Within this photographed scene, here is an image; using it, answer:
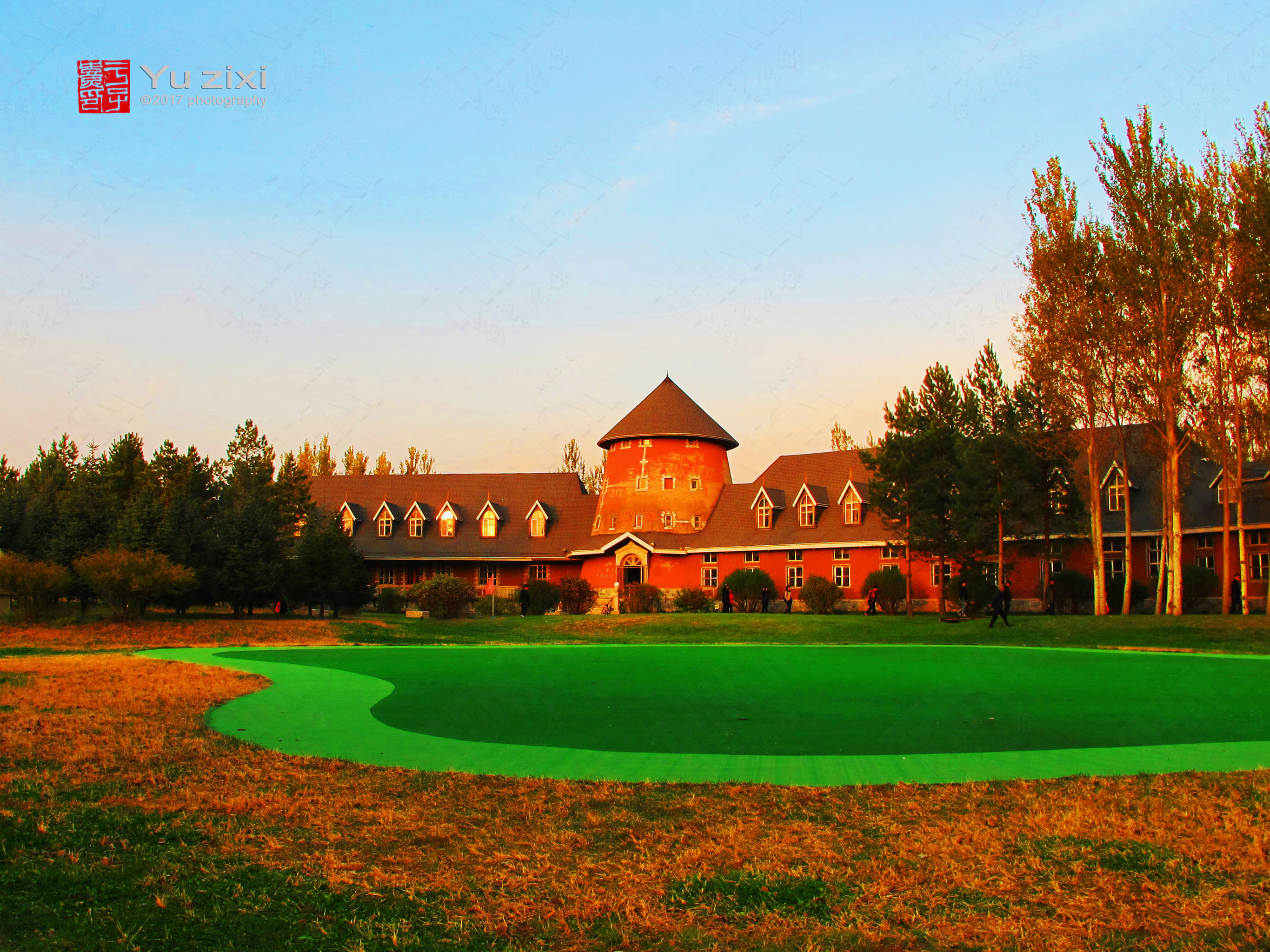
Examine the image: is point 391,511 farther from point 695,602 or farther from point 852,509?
point 852,509

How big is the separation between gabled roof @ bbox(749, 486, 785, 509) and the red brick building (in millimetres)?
108

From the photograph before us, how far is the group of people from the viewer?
51.8 meters

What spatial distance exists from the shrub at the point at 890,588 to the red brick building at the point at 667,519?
1224mm

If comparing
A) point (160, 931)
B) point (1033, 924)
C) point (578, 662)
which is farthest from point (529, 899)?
point (578, 662)

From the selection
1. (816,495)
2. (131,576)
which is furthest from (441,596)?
(816,495)

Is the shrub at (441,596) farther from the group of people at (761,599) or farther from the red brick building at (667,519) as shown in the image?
the group of people at (761,599)

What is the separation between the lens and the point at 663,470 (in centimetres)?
6241

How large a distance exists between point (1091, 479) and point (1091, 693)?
91.4 feet

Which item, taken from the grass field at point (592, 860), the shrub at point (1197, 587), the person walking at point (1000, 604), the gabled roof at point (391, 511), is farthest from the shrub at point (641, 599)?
the grass field at point (592, 860)

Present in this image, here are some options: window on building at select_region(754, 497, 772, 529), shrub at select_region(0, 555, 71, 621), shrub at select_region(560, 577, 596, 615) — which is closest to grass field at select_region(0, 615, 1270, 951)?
shrub at select_region(0, 555, 71, 621)

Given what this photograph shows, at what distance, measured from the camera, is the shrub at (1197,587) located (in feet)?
143

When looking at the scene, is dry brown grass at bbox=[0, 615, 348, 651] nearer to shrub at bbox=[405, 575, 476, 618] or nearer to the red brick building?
shrub at bbox=[405, 575, 476, 618]

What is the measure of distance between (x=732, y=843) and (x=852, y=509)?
49517mm

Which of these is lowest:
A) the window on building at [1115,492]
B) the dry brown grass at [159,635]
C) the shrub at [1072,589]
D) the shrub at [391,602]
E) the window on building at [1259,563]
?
the shrub at [391,602]
